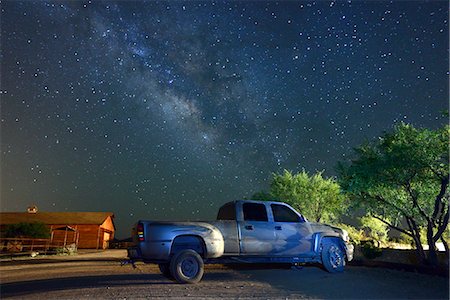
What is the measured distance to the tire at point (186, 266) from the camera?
7629 millimetres

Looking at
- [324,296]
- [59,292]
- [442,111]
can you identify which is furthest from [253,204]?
[442,111]

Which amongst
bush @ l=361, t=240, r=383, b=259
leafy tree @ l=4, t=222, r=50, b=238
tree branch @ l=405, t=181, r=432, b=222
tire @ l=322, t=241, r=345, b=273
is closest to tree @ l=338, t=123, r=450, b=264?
tree branch @ l=405, t=181, r=432, b=222

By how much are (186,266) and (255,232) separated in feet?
6.54

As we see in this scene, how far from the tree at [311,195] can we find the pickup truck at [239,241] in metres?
19.3

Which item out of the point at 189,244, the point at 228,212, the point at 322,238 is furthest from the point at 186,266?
the point at 322,238

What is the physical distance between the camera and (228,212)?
9.09m

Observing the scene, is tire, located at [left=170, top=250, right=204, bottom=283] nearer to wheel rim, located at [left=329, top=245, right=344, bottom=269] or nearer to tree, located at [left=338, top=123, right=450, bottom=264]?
wheel rim, located at [left=329, top=245, right=344, bottom=269]

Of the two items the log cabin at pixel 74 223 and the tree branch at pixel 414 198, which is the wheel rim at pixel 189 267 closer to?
the tree branch at pixel 414 198

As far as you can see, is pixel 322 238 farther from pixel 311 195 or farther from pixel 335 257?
pixel 311 195

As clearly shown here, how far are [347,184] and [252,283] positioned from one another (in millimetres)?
10045

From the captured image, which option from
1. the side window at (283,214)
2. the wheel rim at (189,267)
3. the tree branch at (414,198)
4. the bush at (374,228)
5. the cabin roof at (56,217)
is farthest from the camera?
the cabin roof at (56,217)

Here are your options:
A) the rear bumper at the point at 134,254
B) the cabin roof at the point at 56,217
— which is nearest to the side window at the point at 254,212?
the rear bumper at the point at 134,254

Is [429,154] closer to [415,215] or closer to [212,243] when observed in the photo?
[415,215]

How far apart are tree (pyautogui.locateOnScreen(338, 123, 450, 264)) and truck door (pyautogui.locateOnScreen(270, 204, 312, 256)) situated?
694 cm
